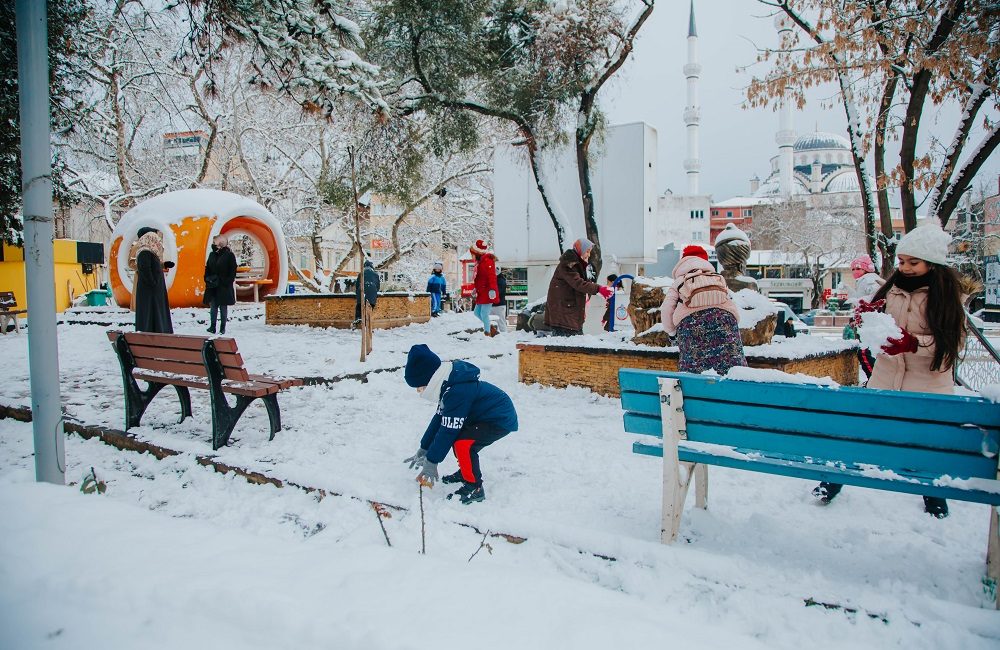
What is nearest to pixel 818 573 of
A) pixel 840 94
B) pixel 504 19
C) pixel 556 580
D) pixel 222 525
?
pixel 556 580

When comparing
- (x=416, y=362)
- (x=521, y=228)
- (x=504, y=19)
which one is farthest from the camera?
(x=521, y=228)

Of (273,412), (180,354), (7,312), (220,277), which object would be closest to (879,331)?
(273,412)

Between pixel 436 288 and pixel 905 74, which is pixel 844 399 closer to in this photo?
pixel 905 74

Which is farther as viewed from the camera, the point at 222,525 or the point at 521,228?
the point at 521,228

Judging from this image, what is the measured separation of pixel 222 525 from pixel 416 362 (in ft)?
4.91

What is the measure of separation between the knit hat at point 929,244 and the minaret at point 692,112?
3003 inches

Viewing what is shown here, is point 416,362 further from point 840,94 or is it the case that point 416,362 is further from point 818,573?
point 840,94

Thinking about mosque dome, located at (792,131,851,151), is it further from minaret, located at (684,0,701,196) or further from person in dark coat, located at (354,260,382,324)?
person in dark coat, located at (354,260,382,324)

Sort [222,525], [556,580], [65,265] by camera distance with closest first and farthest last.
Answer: [556,580], [222,525], [65,265]

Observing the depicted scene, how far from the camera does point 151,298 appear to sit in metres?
8.57

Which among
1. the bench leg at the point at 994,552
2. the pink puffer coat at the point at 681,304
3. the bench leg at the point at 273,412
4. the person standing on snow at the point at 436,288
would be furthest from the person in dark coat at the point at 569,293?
the person standing on snow at the point at 436,288

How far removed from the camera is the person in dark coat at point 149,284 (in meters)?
8.48

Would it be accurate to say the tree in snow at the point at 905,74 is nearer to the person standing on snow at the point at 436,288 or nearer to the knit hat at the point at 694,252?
the knit hat at the point at 694,252

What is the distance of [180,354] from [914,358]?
5.58m
